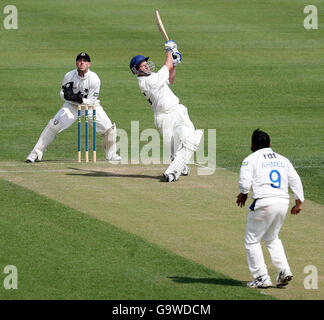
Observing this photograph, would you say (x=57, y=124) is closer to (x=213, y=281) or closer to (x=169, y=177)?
(x=169, y=177)

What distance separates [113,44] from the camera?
34.3 m

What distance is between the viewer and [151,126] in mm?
24500

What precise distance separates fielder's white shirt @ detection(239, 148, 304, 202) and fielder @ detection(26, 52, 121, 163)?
27.9 ft

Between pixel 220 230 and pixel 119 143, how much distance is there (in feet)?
27.2

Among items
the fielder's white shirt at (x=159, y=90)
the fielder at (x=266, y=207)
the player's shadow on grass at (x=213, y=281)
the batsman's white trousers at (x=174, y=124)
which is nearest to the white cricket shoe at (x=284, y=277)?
the fielder at (x=266, y=207)

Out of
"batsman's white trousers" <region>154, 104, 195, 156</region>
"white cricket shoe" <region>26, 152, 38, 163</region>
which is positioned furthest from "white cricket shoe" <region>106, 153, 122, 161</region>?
"batsman's white trousers" <region>154, 104, 195, 156</region>

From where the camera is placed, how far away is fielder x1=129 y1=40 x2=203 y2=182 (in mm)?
17969

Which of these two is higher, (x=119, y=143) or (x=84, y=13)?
(x=84, y=13)

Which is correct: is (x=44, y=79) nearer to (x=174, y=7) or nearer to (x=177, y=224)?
(x=174, y=7)

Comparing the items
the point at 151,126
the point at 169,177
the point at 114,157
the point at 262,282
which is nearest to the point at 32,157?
the point at 114,157

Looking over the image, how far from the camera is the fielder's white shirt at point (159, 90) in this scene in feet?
59.7

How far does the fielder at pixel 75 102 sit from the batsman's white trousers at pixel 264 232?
8.71 m

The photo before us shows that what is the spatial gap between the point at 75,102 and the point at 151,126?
4.72 meters
